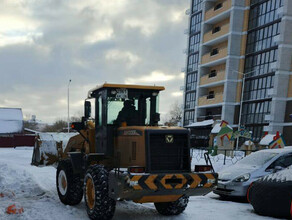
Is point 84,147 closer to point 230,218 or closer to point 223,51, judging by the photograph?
point 230,218

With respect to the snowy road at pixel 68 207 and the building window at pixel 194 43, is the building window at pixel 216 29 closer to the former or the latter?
the building window at pixel 194 43

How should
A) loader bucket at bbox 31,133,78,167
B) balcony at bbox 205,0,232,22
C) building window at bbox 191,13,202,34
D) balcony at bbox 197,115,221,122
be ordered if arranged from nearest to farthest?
1. loader bucket at bbox 31,133,78,167
2. balcony at bbox 205,0,232,22
3. balcony at bbox 197,115,221,122
4. building window at bbox 191,13,202,34

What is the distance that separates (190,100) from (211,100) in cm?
716

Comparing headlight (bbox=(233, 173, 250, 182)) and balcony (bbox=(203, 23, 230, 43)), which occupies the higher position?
balcony (bbox=(203, 23, 230, 43))

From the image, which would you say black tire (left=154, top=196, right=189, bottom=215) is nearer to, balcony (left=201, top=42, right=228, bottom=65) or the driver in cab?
the driver in cab

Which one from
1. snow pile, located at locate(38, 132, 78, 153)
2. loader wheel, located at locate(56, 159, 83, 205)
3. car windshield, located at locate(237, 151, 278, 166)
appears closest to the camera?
loader wheel, located at locate(56, 159, 83, 205)

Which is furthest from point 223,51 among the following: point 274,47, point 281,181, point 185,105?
point 281,181

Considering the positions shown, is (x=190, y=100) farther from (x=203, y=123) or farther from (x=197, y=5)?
(x=197, y=5)

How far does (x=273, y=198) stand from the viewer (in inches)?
292

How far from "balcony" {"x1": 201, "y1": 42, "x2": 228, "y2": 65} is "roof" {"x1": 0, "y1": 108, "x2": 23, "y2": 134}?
3781 cm

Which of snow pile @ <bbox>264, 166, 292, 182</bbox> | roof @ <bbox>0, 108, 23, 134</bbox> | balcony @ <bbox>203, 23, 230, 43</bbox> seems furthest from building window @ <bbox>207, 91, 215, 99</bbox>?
snow pile @ <bbox>264, 166, 292, 182</bbox>

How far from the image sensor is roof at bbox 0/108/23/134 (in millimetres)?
63031

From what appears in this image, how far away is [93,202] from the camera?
22.3 ft

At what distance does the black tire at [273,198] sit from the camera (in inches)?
284
